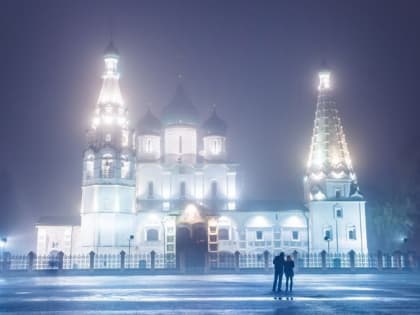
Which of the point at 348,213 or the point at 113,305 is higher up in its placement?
the point at 348,213

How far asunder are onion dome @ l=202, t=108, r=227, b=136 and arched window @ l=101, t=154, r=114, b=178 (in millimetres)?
12581

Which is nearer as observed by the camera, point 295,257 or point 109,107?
point 295,257

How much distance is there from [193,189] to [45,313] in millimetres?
43898

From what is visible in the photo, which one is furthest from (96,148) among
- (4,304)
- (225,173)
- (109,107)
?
(4,304)

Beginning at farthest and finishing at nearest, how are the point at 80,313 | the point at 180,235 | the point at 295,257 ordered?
the point at 180,235, the point at 295,257, the point at 80,313

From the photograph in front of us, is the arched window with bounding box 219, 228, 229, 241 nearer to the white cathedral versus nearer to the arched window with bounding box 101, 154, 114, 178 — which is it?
the white cathedral

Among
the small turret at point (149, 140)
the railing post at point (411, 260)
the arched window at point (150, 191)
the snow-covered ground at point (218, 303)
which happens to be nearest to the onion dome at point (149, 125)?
the small turret at point (149, 140)

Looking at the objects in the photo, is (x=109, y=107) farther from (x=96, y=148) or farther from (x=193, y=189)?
(x=193, y=189)

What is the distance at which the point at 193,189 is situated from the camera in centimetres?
5622

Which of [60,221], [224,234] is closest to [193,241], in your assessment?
[224,234]

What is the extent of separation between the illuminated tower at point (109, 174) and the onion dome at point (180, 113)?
622cm

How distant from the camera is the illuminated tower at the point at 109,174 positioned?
1911 inches

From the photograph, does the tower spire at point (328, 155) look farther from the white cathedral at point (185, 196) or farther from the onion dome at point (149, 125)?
the onion dome at point (149, 125)

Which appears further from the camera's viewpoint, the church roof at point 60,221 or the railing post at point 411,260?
the church roof at point 60,221
